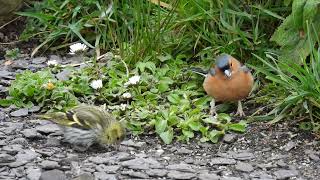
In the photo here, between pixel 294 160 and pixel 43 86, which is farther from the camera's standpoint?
pixel 43 86

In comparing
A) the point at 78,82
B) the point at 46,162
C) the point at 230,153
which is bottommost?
the point at 46,162

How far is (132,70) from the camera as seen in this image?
6945 mm

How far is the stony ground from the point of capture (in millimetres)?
5176

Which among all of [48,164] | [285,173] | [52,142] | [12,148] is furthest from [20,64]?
[285,173]

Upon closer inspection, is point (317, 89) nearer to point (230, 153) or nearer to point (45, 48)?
point (230, 153)

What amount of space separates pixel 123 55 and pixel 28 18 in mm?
1476

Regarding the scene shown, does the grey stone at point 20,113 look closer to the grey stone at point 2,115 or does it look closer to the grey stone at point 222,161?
the grey stone at point 2,115

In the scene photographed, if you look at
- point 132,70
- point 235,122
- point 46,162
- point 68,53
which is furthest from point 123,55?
point 46,162

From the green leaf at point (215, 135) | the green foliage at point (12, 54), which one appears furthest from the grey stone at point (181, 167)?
the green foliage at point (12, 54)

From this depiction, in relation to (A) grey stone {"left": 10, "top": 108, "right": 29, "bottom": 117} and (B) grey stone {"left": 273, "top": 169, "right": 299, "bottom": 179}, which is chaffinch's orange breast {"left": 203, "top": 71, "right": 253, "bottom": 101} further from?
(A) grey stone {"left": 10, "top": 108, "right": 29, "bottom": 117}

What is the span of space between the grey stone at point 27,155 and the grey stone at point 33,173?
6.3 inches

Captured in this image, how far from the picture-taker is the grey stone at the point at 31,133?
18.9ft

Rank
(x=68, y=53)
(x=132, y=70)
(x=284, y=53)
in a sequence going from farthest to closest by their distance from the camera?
(x=68, y=53), (x=132, y=70), (x=284, y=53)

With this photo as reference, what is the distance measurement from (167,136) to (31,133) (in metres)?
0.99
